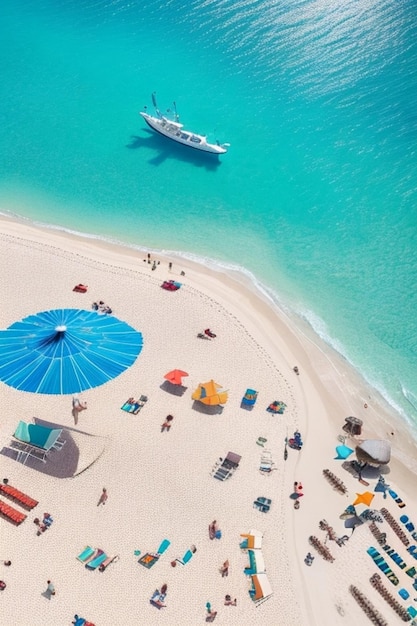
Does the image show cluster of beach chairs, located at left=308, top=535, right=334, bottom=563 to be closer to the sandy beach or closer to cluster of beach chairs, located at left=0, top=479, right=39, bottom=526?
the sandy beach

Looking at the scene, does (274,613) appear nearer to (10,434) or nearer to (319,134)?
(10,434)

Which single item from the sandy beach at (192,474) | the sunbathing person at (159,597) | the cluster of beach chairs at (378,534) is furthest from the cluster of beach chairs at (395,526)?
the sunbathing person at (159,597)

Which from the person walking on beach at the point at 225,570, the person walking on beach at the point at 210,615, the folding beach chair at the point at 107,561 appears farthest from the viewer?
the person walking on beach at the point at 225,570

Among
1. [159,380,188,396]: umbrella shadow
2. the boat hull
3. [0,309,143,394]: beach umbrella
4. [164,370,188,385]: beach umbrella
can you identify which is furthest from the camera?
the boat hull

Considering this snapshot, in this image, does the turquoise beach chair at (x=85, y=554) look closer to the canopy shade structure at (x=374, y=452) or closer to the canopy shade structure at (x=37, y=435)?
A: the canopy shade structure at (x=37, y=435)

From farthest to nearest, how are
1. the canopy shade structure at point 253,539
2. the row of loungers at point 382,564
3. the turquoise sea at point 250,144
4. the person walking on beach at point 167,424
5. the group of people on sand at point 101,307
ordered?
the turquoise sea at point 250,144
the group of people on sand at point 101,307
the person walking on beach at point 167,424
the canopy shade structure at point 253,539
the row of loungers at point 382,564

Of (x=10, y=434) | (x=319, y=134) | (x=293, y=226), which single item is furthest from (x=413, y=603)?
(x=319, y=134)

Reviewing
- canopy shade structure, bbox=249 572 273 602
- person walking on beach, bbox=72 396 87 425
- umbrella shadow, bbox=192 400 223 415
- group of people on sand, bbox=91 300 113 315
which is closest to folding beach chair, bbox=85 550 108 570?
canopy shade structure, bbox=249 572 273 602
